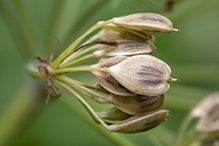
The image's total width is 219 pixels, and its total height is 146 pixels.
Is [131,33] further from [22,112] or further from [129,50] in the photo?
[22,112]

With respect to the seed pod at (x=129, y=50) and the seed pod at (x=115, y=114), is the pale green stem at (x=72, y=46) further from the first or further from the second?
the seed pod at (x=115, y=114)

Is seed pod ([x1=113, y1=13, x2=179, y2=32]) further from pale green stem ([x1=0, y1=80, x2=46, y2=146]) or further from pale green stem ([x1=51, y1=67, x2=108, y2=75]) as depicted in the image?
pale green stem ([x1=0, y1=80, x2=46, y2=146])

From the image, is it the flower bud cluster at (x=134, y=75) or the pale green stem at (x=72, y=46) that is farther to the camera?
the pale green stem at (x=72, y=46)

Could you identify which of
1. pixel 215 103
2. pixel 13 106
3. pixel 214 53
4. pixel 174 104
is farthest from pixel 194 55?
pixel 13 106

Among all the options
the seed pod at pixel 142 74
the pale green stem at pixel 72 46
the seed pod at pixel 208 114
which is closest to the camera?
the seed pod at pixel 142 74

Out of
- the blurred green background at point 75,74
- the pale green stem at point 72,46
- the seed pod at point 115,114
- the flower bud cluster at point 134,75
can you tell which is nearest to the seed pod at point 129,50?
the flower bud cluster at point 134,75
